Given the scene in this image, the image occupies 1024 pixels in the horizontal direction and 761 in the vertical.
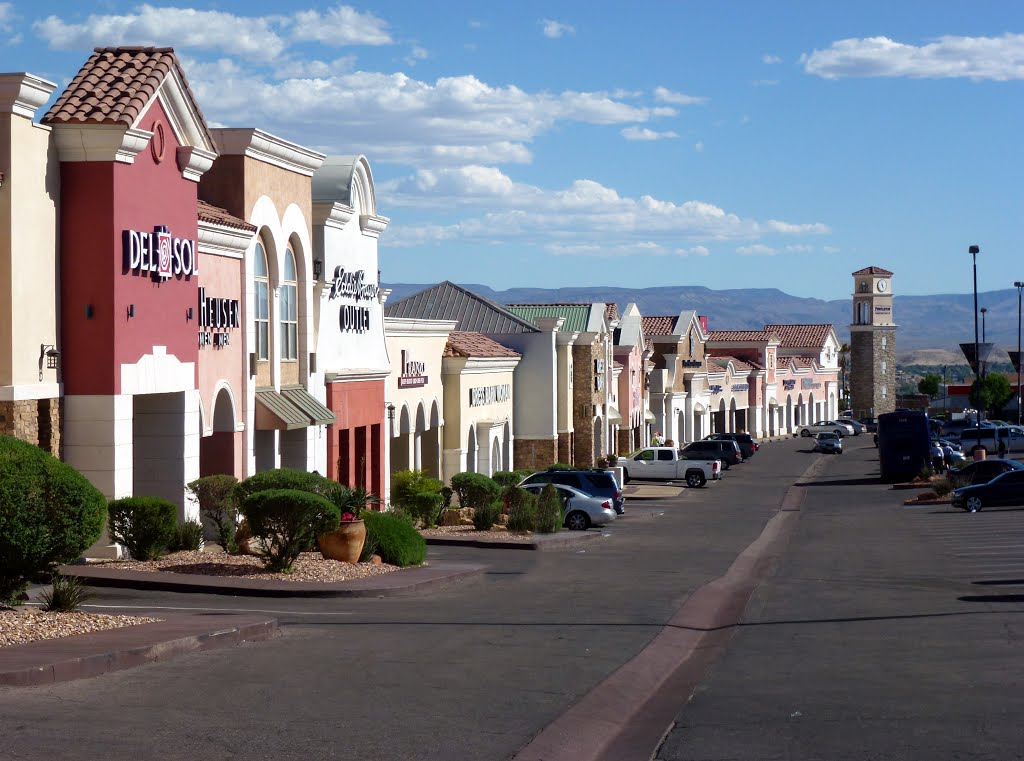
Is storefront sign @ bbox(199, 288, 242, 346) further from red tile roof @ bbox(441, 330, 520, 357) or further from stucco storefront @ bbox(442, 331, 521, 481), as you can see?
stucco storefront @ bbox(442, 331, 521, 481)

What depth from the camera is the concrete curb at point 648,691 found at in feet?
34.9

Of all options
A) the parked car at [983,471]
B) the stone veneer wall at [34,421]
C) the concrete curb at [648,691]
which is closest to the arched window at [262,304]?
the stone veneer wall at [34,421]

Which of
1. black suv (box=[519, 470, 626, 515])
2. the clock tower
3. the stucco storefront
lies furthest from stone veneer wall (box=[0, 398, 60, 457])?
the clock tower

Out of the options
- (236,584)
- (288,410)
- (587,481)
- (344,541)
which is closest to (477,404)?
(587,481)

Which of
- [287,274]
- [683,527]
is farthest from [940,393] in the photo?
[287,274]

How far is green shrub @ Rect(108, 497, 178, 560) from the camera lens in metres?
21.8

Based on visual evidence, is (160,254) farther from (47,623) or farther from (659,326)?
(659,326)

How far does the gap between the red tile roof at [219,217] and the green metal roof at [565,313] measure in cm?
3803

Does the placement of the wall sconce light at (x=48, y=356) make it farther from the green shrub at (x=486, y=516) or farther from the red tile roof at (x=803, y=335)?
the red tile roof at (x=803, y=335)

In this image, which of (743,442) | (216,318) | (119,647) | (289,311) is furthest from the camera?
(743,442)

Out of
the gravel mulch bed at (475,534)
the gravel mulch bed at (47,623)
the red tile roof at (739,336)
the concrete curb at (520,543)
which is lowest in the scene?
the concrete curb at (520,543)

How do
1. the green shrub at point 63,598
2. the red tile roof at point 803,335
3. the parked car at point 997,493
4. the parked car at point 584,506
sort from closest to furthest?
the green shrub at point 63,598
the parked car at point 584,506
the parked car at point 997,493
the red tile roof at point 803,335

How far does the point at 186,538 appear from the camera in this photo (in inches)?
914

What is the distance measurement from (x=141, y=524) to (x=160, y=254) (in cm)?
468
